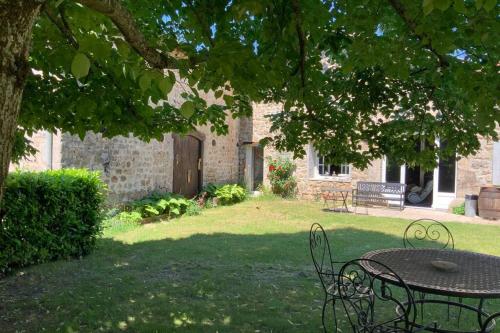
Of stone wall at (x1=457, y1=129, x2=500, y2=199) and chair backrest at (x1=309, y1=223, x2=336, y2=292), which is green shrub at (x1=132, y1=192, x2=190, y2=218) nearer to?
chair backrest at (x1=309, y1=223, x2=336, y2=292)

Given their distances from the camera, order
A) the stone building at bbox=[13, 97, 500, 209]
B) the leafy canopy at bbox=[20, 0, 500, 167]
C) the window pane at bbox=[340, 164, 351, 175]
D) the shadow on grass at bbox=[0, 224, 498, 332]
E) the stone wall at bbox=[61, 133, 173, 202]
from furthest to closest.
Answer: the window pane at bbox=[340, 164, 351, 175] < the stone building at bbox=[13, 97, 500, 209] < the stone wall at bbox=[61, 133, 173, 202] < the shadow on grass at bbox=[0, 224, 498, 332] < the leafy canopy at bbox=[20, 0, 500, 167]

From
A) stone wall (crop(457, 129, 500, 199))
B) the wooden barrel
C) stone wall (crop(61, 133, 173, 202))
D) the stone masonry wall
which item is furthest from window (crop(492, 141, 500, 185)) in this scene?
stone wall (crop(61, 133, 173, 202))

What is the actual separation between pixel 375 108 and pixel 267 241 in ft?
13.6

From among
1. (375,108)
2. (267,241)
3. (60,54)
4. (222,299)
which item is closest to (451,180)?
(267,241)

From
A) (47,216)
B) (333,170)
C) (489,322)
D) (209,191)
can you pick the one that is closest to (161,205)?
(209,191)

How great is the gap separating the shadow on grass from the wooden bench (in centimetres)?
531

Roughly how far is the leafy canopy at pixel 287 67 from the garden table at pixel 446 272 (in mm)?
1135

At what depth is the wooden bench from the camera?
1230 cm

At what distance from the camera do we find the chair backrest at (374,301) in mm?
2719

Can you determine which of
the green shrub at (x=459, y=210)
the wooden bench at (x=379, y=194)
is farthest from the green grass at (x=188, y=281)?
the wooden bench at (x=379, y=194)

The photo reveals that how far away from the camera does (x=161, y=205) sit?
10398 mm

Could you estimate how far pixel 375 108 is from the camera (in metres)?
4.36

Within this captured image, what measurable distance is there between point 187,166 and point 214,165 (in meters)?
1.63

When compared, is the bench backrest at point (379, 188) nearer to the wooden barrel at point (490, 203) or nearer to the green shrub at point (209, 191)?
the wooden barrel at point (490, 203)
